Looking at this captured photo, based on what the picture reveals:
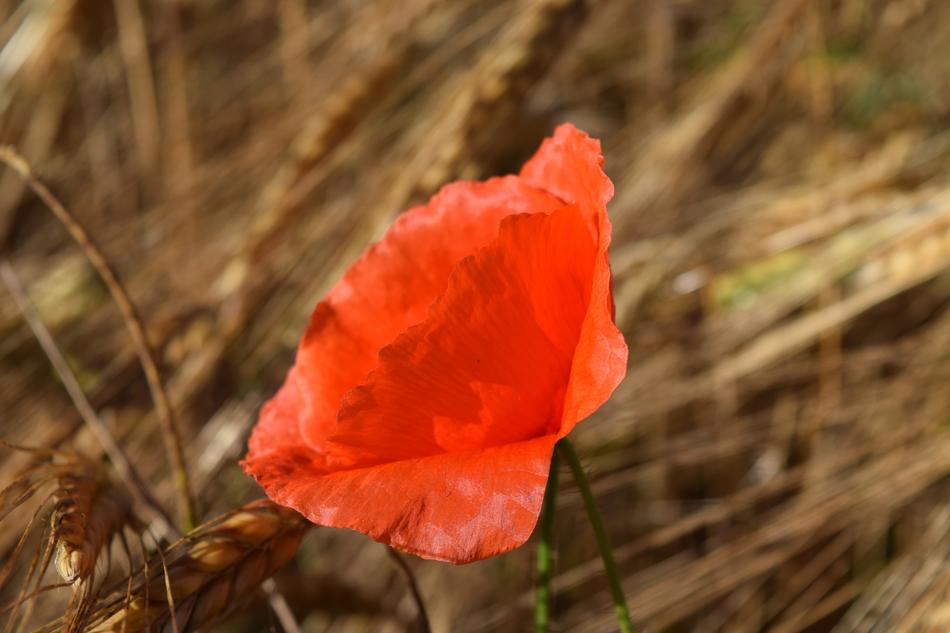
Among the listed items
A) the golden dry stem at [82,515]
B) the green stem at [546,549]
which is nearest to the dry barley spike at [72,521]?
the golden dry stem at [82,515]

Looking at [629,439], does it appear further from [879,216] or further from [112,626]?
[112,626]

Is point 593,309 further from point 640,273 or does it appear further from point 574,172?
point 640,273

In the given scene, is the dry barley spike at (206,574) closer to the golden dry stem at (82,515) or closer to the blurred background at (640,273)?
the golden dry stem at (82,515)

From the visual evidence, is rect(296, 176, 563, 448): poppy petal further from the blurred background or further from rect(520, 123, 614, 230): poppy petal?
the blurred background

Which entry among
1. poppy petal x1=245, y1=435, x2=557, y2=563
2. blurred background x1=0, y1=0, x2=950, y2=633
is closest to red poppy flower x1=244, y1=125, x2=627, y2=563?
poppy petal x1=245, y1=435, x2=557, y2=563

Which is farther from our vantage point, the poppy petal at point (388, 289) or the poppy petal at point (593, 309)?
the poppy petal at point (388, 289)

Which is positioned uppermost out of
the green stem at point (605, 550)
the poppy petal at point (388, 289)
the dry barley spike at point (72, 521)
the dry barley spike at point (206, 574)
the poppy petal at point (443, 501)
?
the poppy petal at point (388, 289)
